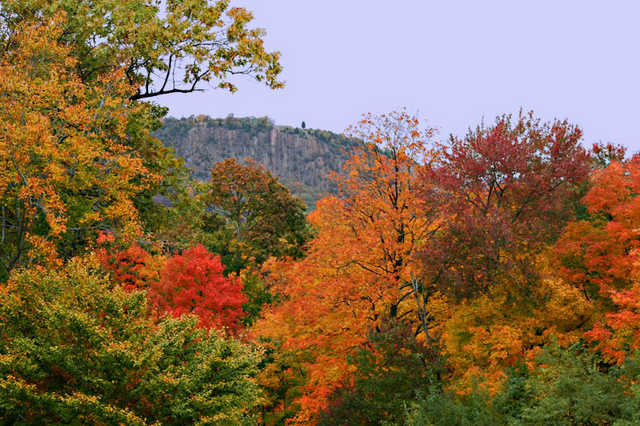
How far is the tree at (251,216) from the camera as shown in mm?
39688

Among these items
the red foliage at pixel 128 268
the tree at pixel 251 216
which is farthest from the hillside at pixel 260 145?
the red foliage at pixel 128 268

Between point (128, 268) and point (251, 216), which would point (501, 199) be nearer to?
point (128, 268)

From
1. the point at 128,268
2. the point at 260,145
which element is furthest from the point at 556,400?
the point at 260,145

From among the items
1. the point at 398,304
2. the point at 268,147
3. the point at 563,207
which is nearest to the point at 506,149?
the point at 563,207

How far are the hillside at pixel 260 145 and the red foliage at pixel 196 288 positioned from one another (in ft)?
464

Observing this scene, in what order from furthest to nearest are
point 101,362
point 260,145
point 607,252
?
point 260,145, point 607,252, point 101,362

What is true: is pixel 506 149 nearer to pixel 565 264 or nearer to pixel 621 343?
pixel 565 264

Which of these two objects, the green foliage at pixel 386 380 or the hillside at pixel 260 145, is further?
the hillside at pixel 260 145

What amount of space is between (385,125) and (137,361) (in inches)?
548

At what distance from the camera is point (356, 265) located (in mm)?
20000

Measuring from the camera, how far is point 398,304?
19938mm

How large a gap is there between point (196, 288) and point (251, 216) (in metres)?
20.4

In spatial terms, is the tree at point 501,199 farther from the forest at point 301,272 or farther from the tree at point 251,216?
the tree at point 251,216

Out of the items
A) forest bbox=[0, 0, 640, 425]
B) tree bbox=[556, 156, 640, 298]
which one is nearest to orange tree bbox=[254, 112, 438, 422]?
forest bbox=[0, 0, 640, 425]
